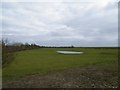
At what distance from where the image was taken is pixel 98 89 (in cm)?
931

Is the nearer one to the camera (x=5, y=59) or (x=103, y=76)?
(x=5, y=59)

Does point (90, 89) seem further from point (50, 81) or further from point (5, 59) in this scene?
point (5, 59)

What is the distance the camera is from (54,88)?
31.5ft

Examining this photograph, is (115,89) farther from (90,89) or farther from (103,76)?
(103,76)

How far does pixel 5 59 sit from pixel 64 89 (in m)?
3.51

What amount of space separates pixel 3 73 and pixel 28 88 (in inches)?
208

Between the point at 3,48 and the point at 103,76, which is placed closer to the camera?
the point at 3,48

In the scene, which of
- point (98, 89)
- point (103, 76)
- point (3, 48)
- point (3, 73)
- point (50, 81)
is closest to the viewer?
point (98, 89)

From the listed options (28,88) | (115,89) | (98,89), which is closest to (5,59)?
(28,88)

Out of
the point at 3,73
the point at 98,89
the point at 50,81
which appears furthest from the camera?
the point at 3,73

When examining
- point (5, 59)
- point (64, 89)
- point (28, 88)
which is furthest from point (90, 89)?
point (5, 59)

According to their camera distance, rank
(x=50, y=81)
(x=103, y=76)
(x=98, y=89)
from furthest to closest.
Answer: (x=103, y=76) → (x=50, y=81) → (x=98, y=89)

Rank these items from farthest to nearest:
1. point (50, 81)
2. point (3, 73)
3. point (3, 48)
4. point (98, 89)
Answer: point (3, 73), point (50, 81), point (3, 48), point (98, 89)

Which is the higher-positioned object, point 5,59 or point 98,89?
point 5,59
